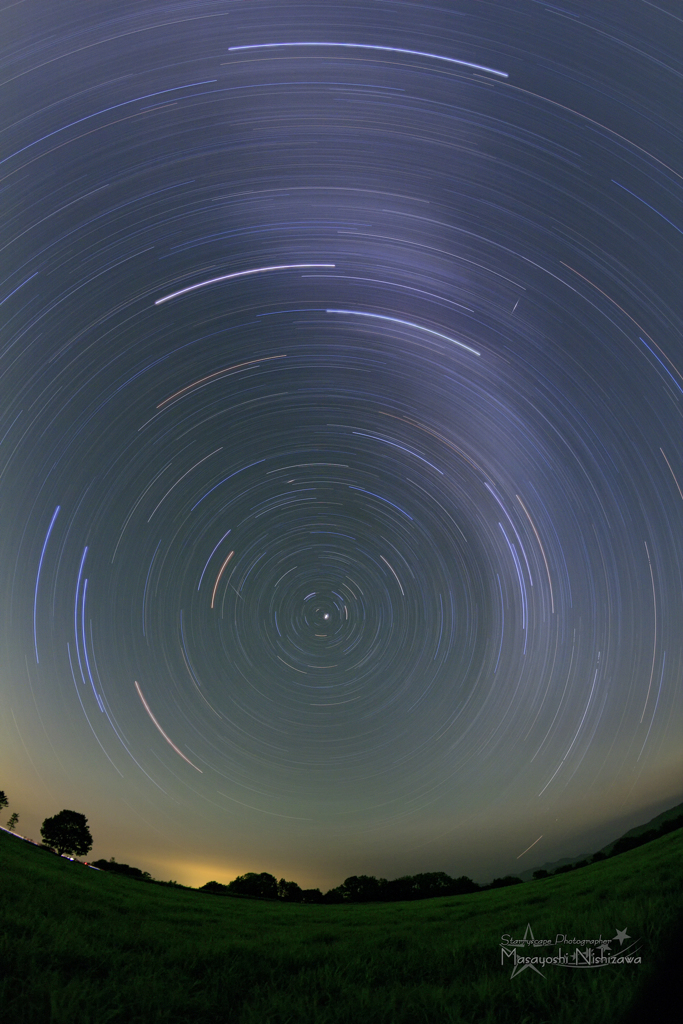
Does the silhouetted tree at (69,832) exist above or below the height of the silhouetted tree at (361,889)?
above

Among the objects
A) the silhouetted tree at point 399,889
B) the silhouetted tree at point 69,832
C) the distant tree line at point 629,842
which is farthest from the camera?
the silhouetted tree at point 69,832

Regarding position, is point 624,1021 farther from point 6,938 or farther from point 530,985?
point 6,938

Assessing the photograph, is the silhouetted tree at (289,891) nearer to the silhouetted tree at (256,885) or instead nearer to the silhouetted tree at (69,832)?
the silhouetted tree at (256,885)

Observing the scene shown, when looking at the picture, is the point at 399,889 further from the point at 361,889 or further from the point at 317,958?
the point at 317,958

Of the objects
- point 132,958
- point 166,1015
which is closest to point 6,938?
point 132,958

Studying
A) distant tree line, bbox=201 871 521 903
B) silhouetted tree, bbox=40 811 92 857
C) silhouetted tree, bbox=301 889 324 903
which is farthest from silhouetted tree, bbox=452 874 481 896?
silhouetted tree, bbox=40 811 92 857

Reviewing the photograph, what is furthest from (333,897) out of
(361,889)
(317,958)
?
(317,958)

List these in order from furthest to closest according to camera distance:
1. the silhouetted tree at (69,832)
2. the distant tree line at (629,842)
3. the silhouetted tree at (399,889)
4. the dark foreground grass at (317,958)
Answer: the silhouetted tree at (69,832), the silhouetted tree at (399,889), the distant tree line at (629,842), the dark foreground grass at (317,958)

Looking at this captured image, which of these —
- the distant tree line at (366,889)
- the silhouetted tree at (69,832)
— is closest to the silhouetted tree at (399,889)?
the distant tree line at (366,889)
